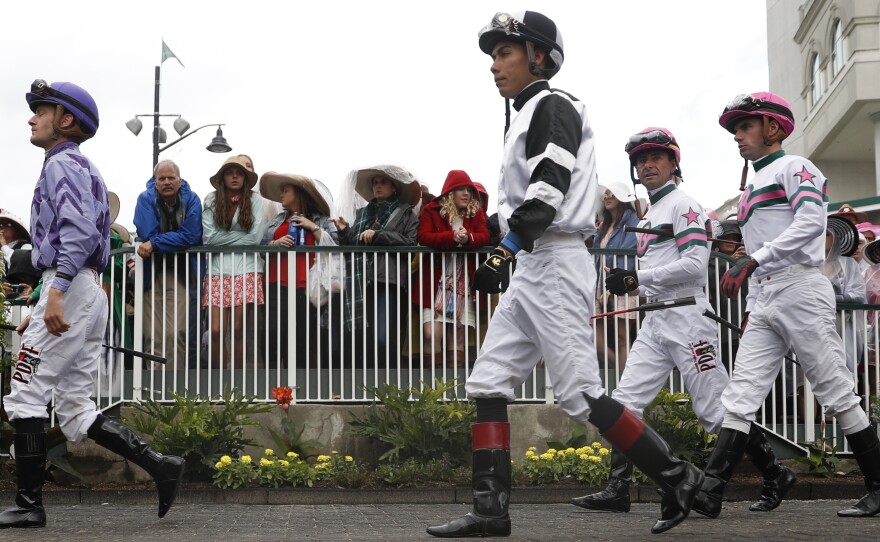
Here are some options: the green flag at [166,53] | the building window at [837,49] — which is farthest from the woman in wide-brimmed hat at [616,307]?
the building window at [837,49]

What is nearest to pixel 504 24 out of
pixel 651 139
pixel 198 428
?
pixel 651 139

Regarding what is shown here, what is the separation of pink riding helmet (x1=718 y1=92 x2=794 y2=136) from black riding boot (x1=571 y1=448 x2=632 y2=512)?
6.83 ft

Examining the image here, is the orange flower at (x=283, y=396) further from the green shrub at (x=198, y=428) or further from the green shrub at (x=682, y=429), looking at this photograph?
the green shrub at (x=682, y=429)

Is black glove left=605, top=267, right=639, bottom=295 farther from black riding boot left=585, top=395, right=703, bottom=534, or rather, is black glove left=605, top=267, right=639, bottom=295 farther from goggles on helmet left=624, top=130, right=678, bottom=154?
black riding boot left=585, top=395, right=703, bottom=534

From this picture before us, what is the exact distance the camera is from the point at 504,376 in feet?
18.2

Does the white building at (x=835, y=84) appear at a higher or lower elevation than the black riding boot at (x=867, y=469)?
higher

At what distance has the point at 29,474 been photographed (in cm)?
630

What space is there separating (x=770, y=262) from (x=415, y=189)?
164 inches

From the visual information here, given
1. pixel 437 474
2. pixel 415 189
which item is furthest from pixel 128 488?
pixel 415 189

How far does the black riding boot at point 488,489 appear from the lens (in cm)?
536

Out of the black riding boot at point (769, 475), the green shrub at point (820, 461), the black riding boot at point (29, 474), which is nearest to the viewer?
the black riding boot at point (29, 474)

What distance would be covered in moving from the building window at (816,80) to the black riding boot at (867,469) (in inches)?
1394

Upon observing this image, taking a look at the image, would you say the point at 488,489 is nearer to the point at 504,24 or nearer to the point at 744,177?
the point at 504,24

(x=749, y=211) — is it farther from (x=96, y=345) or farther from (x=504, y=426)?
(x=96, y=345)
